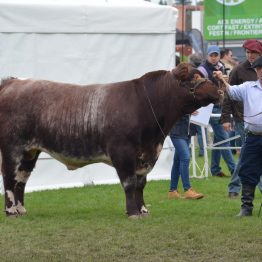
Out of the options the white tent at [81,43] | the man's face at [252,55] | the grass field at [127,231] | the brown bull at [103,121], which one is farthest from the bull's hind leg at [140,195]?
the white tent at [81,43]

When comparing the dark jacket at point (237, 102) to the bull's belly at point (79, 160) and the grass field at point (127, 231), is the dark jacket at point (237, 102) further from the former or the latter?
the bull's belly at point (79, 160)

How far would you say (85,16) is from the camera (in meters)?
13.8

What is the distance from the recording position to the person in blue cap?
32.9ft

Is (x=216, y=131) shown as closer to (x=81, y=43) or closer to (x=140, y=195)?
(x=81, y=43)

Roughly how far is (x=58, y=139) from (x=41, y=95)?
622 mm

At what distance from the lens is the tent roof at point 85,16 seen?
1316 cm

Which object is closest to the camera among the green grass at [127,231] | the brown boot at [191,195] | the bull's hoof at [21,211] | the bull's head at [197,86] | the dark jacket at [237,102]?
the green grass at [127,231]

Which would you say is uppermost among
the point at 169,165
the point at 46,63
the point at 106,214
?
the point at 46,63

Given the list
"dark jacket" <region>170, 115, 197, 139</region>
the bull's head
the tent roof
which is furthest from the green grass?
the tent roof

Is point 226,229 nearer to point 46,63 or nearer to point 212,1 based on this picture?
point 46,63

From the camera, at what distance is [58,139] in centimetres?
1060

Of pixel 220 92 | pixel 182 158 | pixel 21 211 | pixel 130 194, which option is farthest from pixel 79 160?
pixel 182 158

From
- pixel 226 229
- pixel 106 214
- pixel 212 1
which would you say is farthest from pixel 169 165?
pixel 212 1

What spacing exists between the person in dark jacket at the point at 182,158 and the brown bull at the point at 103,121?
1.80 meters
